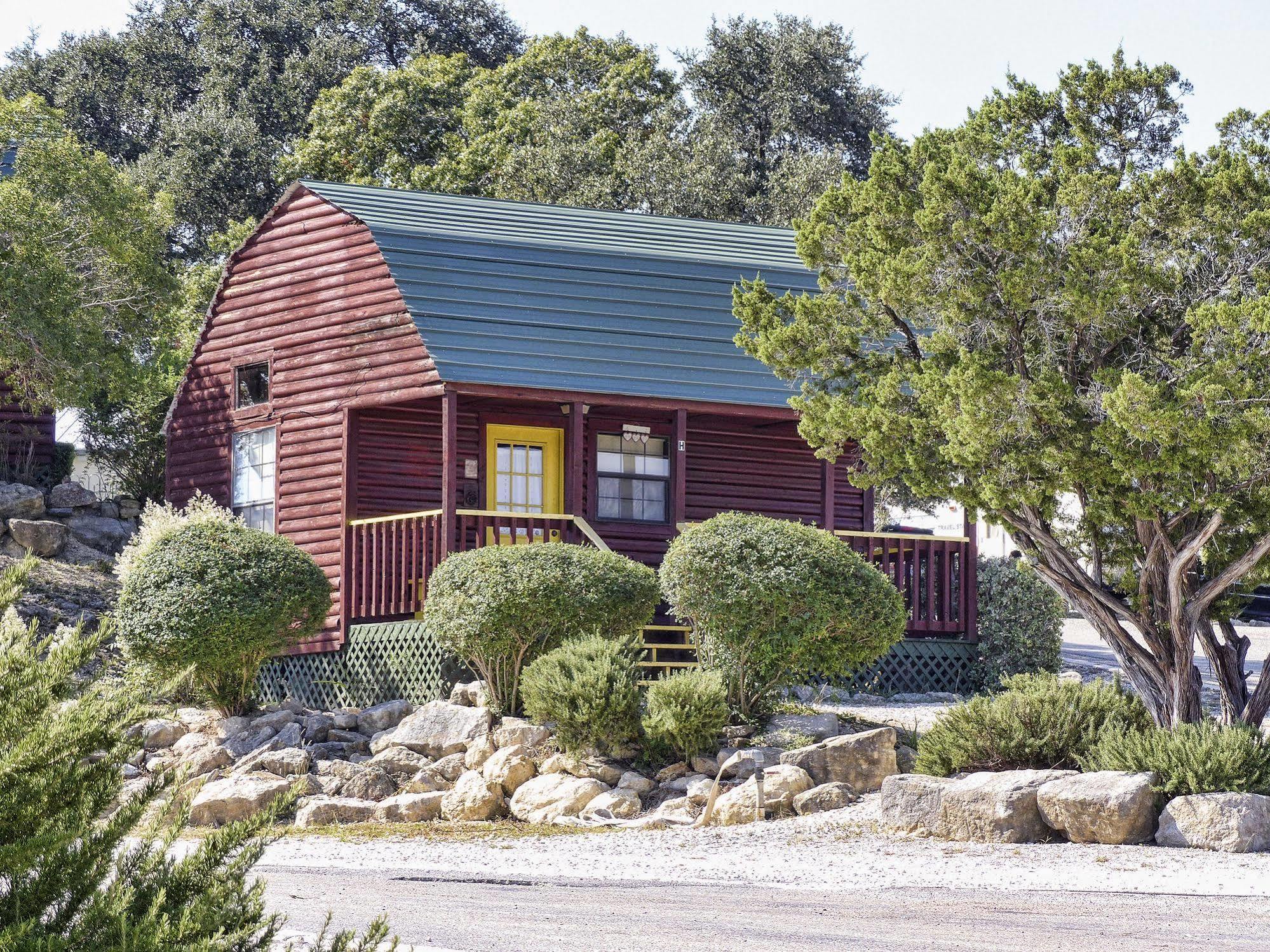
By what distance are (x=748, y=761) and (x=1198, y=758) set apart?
3.83m

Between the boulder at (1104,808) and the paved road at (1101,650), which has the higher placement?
the paved road at (1101,650)

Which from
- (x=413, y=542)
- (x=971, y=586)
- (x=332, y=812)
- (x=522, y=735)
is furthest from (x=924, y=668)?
(x=332, y=812)

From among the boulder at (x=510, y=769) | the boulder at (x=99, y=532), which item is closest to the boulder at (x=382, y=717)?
the boulder at (x=510, y=769)

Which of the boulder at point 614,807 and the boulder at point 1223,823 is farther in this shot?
the boulder at point 614,807

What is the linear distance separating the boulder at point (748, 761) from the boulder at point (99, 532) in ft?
48.7

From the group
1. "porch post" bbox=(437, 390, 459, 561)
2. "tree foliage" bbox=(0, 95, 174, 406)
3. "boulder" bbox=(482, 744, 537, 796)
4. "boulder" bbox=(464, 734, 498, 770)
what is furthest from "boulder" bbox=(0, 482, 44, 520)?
"boulder" bbox=(482, 744, 537, 796)

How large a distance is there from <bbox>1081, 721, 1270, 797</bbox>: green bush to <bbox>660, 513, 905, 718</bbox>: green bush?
3422 millimetres

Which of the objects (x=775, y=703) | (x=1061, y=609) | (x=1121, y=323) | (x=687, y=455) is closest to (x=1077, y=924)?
(x=1121, y=323)

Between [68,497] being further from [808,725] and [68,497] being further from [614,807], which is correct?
[808,725]

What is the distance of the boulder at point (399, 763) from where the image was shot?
48.7ft

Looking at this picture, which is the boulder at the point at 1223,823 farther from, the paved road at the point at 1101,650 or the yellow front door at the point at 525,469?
the yellow front door at the point at 525,469

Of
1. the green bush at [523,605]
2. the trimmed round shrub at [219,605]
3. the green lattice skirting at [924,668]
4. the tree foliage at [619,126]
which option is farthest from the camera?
the tree foliage at [619,126]

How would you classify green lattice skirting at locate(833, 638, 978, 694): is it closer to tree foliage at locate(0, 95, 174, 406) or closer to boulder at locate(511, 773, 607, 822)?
boulder at locate(511, 773, 607, 822)

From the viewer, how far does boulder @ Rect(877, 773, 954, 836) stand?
11.6m
